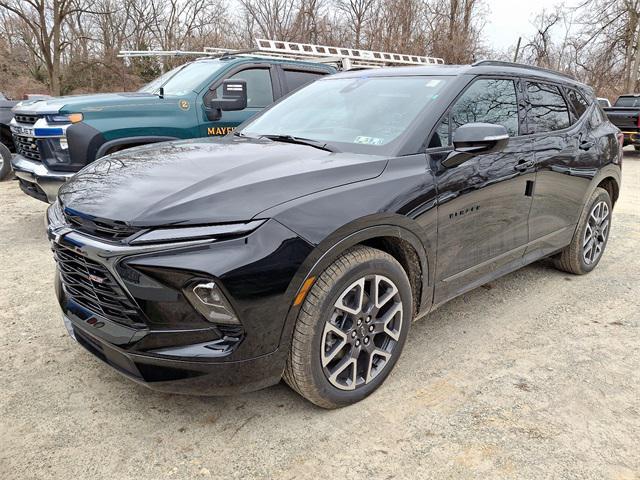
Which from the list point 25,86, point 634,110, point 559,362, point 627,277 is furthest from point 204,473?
point 25,86

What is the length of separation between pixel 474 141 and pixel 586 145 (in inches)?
76.3

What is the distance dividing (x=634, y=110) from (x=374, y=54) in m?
9.03

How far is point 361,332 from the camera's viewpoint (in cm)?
250

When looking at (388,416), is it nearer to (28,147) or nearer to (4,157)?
(28,147)

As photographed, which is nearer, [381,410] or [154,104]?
[381,410]

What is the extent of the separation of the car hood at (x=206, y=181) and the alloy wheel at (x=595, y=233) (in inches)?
108

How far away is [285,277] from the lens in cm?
209

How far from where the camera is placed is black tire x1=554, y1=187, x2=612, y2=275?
168 inches

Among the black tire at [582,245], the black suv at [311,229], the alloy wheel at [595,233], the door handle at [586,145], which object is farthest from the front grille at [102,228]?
the alloy wheel at [595,233]

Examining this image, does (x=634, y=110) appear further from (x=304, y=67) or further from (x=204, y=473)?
(x=204, y=473)

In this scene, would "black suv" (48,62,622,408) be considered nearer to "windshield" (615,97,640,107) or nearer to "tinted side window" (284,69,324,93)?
"tinted side window" (284,69,324,93)

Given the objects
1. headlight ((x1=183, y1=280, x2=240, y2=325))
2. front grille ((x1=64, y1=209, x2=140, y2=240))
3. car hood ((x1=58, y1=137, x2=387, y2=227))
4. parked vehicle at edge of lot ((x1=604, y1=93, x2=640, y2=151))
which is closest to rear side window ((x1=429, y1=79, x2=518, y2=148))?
car hood ((x1=58, y1=137, x2=387, y2=227))

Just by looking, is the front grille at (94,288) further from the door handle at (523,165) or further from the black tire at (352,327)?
the door handle at (523,165)

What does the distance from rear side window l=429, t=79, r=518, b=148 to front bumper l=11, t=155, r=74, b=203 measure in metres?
3.78
